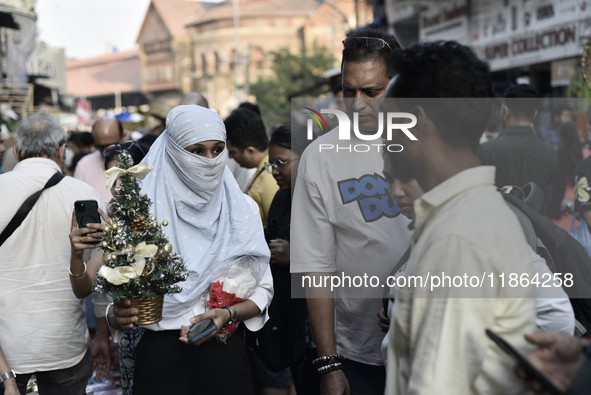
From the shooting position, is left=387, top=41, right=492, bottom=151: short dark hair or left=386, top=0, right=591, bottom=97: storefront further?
left=386, top=0, right=591, bottom=97: storefront

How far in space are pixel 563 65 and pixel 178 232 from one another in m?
9.67

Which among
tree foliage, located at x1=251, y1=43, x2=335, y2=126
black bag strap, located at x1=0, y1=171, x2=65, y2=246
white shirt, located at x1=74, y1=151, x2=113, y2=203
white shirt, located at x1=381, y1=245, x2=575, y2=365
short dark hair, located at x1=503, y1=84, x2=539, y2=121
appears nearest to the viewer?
white shirt, located at x1=381, y1=245, x2=575, y2=365

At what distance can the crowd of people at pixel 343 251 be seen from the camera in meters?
1.22

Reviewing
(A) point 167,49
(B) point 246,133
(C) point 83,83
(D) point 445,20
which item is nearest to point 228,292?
(B) point 246,133

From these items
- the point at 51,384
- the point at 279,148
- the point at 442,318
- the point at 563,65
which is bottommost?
the point at 51,384

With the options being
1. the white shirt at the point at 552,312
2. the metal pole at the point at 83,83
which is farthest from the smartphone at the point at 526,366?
the metal pole at the point at 83,83

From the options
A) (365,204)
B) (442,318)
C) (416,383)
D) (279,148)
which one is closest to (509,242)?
(442,318)

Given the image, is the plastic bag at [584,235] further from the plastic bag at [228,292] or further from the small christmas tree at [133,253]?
the small christmas tree at [133,253]

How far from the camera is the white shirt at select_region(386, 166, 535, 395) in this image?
1189 mm

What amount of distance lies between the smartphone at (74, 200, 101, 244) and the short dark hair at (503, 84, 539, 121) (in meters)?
2.92

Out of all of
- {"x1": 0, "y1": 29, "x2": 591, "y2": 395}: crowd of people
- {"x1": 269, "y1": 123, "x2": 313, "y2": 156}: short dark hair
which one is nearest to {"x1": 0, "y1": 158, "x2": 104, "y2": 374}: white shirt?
{"x1": 0, "y1": 29, "x2": 591, "y2": 395}: crowd of people

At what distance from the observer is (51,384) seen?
3062 millimetres

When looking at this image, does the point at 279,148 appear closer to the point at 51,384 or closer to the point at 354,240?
the point at 354,240

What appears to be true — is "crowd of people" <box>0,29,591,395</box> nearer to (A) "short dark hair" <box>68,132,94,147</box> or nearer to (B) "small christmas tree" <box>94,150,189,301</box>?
(B) "small christmas tree" <box>94,150,189,301</box>
